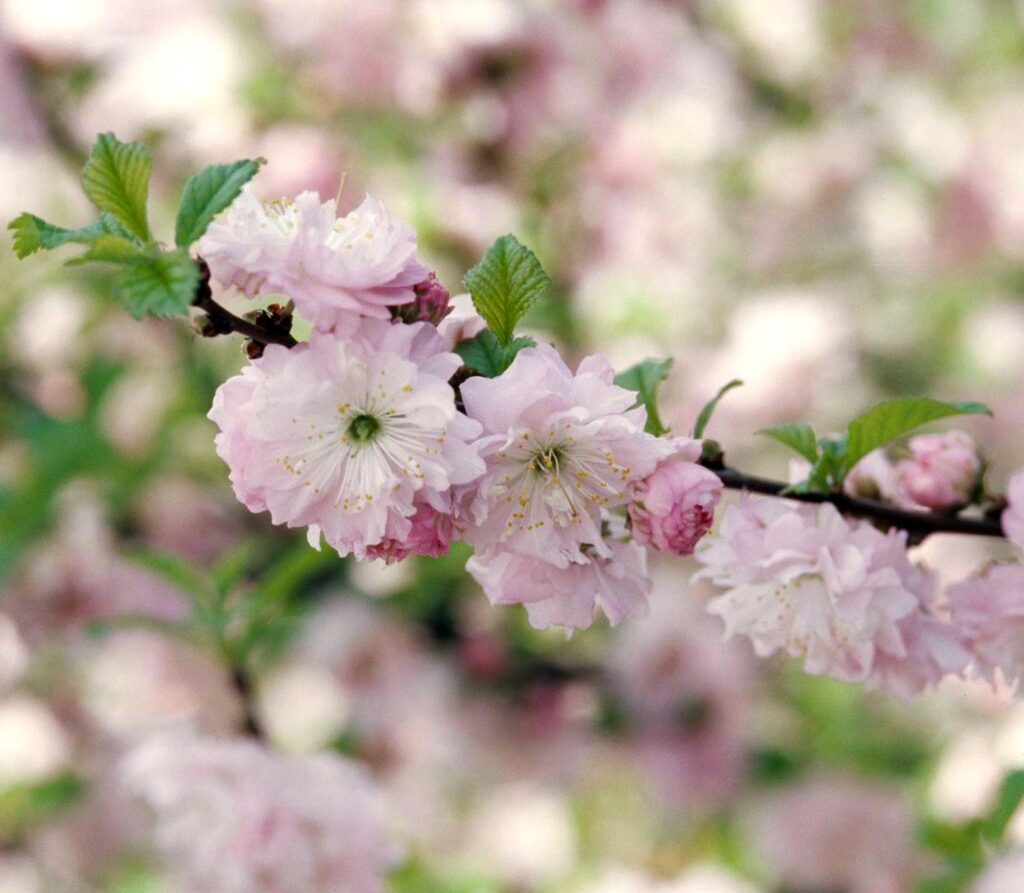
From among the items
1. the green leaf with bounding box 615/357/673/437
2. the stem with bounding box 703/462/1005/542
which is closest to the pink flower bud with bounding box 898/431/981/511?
the stem with bounding box 703/462/1005/542

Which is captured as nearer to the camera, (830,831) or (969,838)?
(969,838)

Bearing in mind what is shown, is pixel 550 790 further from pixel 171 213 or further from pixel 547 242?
pixel 171 213

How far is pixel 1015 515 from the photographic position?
709mm

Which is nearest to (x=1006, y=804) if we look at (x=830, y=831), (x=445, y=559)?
(x=445, y=559)

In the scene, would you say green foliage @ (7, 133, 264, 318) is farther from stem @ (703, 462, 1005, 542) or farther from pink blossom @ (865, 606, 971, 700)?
pink blossom @ (865, 606, 971, 700)

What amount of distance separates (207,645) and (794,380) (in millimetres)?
1253

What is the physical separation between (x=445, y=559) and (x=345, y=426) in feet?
3.58

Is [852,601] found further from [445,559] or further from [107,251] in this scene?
[445,559]

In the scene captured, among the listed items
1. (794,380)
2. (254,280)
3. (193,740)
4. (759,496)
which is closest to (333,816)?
(193,740)

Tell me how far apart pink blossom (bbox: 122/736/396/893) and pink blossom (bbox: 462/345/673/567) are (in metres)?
0.52

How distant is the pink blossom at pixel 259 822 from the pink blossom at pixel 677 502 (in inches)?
21.7

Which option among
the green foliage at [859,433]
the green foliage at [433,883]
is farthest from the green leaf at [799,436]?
the green foliage at [433,883]

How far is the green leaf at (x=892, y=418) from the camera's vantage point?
673mm

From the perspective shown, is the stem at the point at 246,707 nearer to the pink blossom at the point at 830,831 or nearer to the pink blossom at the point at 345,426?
the pink blossom at the point at 345,426
